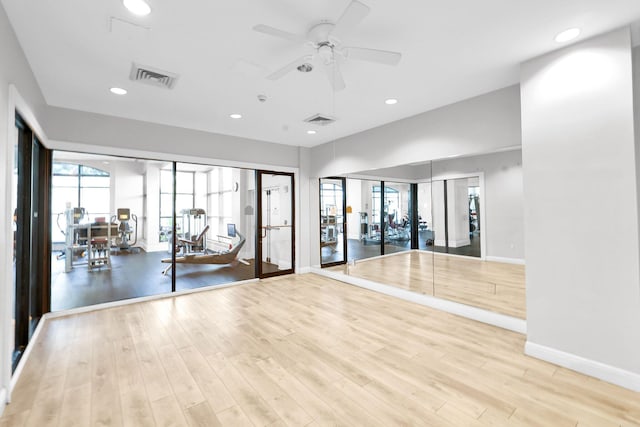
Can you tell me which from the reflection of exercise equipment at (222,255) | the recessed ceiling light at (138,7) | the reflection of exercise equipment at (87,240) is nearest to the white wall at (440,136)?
the reflection of exercise equipment at (222,255)

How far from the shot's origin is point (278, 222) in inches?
239

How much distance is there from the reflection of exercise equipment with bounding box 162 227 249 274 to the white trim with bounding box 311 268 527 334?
8.41 ft

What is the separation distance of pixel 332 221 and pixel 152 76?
153 inches

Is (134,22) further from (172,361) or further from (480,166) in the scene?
(480,166)

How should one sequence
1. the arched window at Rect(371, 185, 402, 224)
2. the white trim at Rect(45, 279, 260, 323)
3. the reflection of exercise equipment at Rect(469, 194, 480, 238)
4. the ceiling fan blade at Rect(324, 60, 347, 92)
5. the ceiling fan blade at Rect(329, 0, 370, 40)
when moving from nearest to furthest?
the ceiling fan blade at Rect(329, 0, 370, 40), the ceiling fan blade at Rect(324, 60, 347, 92), the reflection of exercise equipment at Rect(469, 194, 480, 238), the white trim at Rect(45, 279, 260, 323), the arched window at Rect(371, 185, 402, 224)

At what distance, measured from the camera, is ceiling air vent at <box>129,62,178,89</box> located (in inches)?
111

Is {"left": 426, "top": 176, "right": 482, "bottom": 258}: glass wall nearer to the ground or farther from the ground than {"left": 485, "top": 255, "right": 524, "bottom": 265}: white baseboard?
farther from the ground

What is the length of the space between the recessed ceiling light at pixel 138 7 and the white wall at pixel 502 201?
11.7 feet

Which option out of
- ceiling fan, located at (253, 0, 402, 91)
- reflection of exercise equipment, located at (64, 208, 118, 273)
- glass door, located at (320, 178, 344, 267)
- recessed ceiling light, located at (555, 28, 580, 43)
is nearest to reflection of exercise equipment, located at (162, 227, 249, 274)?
reflection of exercise equipment, located at (64, 208, 118, 273)

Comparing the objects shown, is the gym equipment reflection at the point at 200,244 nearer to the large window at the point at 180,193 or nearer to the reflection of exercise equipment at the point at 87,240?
the large window at the point at 180,193

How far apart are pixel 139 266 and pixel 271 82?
5117 millimetres

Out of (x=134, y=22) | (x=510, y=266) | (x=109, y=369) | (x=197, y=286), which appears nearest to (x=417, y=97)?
(x=510, y=266)

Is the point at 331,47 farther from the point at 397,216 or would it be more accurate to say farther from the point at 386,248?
the point at 386,248

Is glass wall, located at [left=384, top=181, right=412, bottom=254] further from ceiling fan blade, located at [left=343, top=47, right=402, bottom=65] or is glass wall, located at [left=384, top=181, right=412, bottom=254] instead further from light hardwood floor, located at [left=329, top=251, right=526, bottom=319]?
ceiling fan blade, located at [left=343, top=47, right=402, bottom=65]
